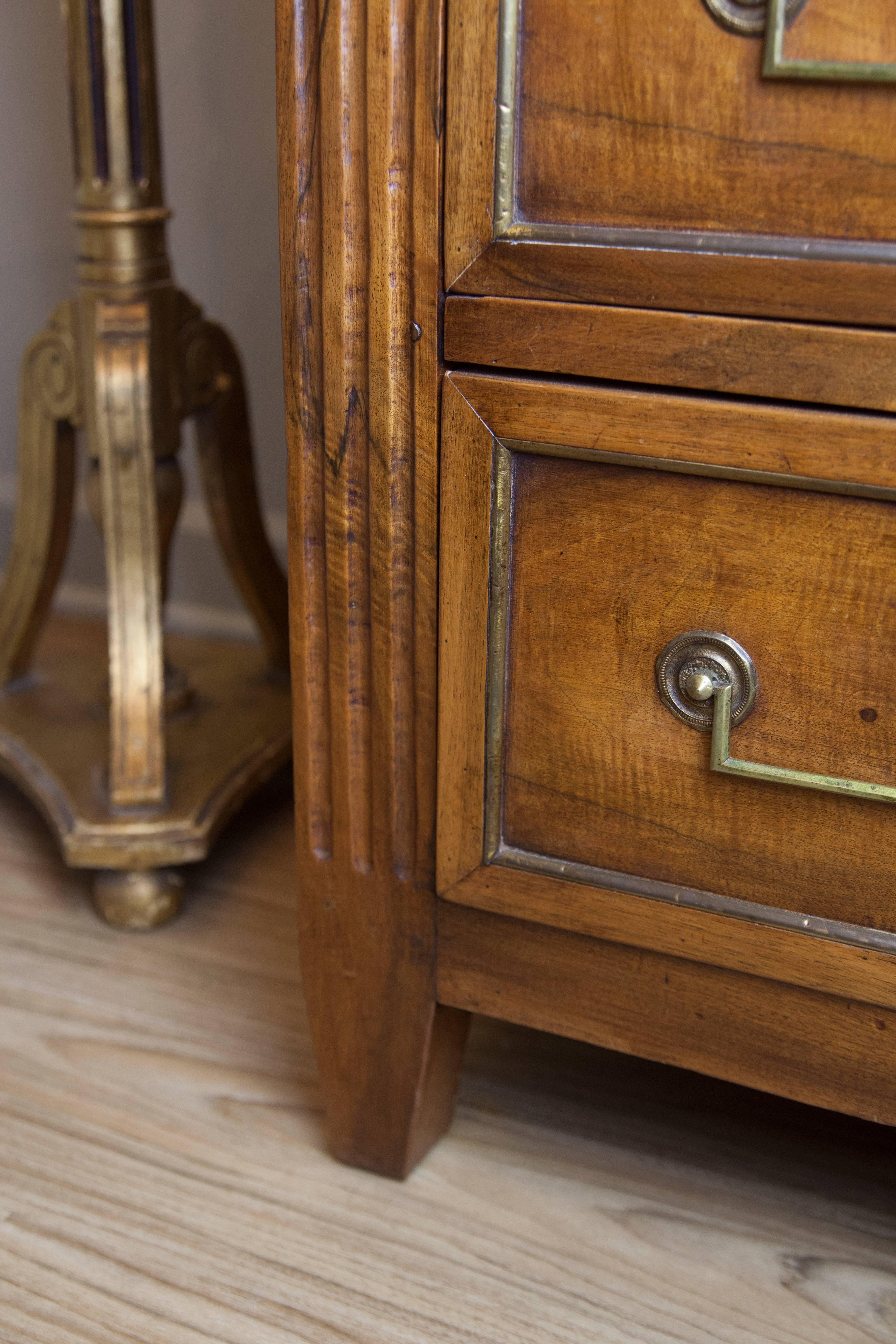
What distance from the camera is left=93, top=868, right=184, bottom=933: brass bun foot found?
0.91 meters

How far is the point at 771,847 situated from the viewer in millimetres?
529

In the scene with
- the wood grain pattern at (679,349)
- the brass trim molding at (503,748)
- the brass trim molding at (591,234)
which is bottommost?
the brass trim molding at (503,748)

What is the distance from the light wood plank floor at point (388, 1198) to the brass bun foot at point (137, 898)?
5 cm

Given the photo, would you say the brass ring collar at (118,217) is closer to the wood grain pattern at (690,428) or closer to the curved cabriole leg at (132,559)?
the curved cabriole leg at (132,559)

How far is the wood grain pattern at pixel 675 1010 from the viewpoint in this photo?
1.79 feet

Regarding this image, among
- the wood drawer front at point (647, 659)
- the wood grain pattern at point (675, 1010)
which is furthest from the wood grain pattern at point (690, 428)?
the wood grain pattern at point (675, 1010)

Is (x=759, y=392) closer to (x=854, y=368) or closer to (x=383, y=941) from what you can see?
(x=854, y=368)

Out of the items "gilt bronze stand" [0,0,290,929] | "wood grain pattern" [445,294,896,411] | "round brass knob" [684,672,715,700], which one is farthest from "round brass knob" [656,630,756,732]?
"gilt bronze stand" [0,0,290,929]

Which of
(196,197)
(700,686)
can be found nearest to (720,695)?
(700,686)

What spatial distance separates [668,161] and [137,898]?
636 mm

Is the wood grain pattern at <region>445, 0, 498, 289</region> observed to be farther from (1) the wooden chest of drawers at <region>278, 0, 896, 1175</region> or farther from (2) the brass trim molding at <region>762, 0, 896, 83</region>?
(2) the brass trim molding at <region>762, 0, 896, 83</region>

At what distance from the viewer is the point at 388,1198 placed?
0.68 metres

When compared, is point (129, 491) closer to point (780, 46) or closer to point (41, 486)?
point (41, 486)

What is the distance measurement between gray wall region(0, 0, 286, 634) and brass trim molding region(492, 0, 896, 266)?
0.66 metres
